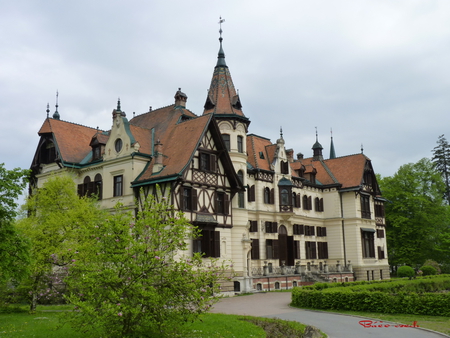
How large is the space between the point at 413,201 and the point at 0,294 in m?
46.9

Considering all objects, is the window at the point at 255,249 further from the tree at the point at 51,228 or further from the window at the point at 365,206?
the tree at the point at 51,228

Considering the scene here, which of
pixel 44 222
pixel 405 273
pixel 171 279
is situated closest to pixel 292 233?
pixel 405 273

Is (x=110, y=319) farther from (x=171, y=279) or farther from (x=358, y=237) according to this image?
(x=358, y=237)

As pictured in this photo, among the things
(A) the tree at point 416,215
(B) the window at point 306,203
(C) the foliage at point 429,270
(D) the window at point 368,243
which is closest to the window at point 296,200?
(B) the window at point 306,203

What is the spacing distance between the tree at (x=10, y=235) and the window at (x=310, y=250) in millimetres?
33908

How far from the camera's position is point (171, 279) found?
44.5 feet

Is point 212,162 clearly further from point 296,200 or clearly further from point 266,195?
point 296,200

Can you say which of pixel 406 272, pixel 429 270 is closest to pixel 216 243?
pixel 406 272

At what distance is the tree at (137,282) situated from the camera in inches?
506

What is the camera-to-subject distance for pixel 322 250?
50.5m

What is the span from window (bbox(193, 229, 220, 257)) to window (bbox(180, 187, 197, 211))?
191cm

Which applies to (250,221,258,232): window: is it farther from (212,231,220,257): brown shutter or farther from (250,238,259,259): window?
(212,231,220,257): brown shutter

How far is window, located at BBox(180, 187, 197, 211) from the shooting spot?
32.2m

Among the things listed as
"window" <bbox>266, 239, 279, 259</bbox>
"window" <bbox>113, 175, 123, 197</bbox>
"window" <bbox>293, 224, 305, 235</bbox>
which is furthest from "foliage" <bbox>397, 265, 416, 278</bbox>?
"window" <bbox>113, 175, 123, 197</bbox>
